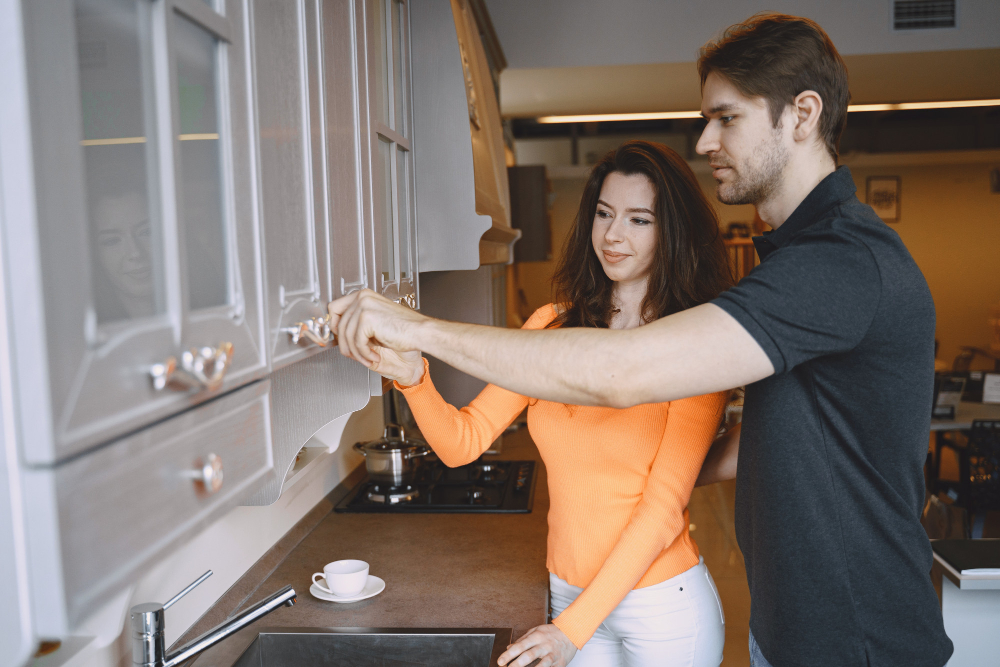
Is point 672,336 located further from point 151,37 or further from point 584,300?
point 584,300

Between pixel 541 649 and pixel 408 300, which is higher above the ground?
pixel 408 300

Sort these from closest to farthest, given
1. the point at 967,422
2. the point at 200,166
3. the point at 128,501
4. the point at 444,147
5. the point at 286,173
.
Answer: the point at 128,501 → the point at 200,166 → the point at 286,173 → the point at 444,147 → the point at 967,422

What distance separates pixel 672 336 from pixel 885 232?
363 millimetres

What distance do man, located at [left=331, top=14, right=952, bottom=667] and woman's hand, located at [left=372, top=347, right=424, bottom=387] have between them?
140mm

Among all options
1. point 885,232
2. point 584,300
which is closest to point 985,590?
point 584,300

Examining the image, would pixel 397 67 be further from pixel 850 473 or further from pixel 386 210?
pixel 850 473

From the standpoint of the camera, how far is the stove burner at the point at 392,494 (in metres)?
2.27

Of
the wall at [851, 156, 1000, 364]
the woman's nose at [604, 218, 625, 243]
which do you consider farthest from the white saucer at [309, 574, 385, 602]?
the wall at [851, 156, 1000, 364]

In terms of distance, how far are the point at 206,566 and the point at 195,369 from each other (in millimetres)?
1086

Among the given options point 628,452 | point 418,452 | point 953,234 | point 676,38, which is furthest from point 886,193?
point 628,452

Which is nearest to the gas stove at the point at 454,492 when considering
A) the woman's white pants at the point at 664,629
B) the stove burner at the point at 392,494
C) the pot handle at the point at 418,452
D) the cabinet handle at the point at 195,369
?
the stove burner at the point at 392,494

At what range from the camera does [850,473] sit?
1121 millimetres

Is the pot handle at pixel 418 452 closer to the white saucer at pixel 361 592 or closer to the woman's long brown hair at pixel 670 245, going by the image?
the white saucer at pixel 361 592

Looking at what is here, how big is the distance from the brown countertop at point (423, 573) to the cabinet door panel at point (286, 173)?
0.80 metres
